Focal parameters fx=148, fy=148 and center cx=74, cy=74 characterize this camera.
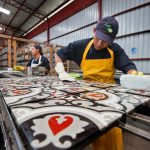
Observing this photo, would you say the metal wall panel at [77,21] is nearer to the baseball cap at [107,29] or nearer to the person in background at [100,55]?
the person in background at [100,55]

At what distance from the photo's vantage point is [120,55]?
5.68ft

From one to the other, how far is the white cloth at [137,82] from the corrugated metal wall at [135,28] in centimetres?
438

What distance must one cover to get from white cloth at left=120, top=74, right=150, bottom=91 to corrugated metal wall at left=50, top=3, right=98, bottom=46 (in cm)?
588

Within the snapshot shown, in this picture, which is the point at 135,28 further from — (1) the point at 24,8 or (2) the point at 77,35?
(1) the point at 24,8

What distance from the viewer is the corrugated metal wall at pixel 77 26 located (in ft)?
21.8

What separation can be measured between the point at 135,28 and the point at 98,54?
414 centimetres

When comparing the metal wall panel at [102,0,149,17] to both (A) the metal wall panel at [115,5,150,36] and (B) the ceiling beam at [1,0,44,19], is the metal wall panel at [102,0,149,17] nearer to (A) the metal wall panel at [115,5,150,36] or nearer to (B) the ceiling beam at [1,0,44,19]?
(A) the metal wall panel at [115,5,150,36]

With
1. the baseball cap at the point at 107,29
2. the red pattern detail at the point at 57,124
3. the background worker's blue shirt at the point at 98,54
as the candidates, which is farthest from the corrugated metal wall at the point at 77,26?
the red pattern detail at the point at 57,124

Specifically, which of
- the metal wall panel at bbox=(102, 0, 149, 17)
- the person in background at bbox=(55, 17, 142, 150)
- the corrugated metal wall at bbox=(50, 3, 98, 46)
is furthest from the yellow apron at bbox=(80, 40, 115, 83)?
the corrugated metal wall at bbox=(50, 3, 98, 46)

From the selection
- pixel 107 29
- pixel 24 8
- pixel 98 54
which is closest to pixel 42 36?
pixel 24 8

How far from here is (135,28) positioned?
522 cm

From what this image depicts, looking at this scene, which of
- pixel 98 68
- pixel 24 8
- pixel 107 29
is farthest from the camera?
pixel 24 8

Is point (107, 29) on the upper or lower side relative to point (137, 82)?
upper

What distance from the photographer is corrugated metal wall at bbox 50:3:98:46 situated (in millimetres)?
6655
